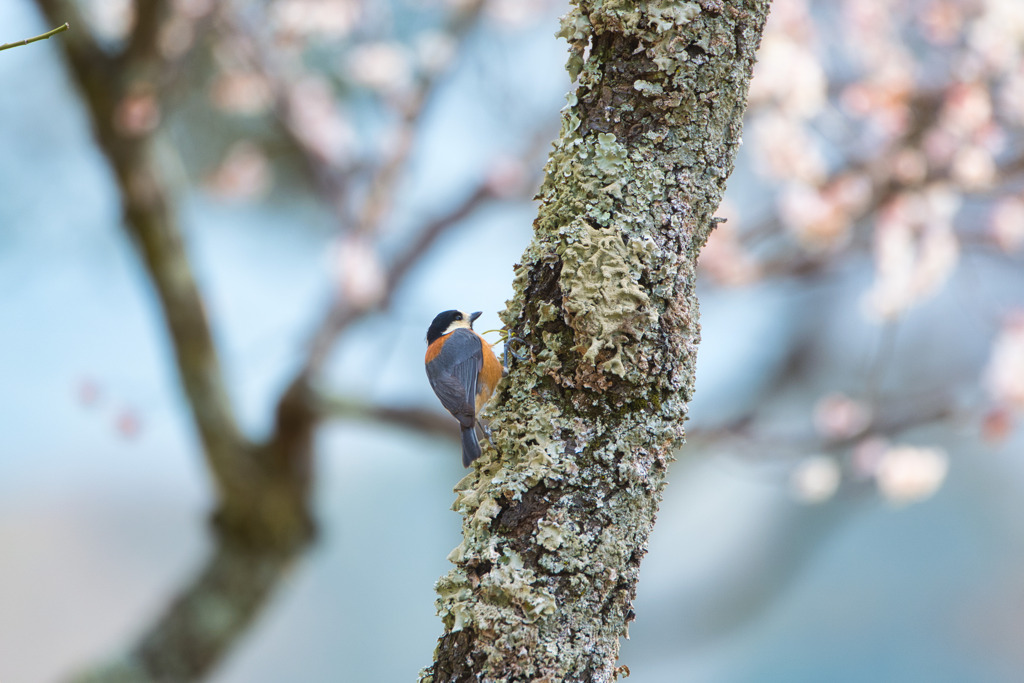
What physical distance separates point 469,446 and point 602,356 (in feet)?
1.33

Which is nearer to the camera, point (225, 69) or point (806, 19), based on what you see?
point (806, 19)

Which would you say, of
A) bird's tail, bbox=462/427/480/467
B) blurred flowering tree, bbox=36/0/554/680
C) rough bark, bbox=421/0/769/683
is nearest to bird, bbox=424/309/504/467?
bird's tail, bbox=462/427/480/467

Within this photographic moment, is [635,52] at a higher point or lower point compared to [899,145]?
lower

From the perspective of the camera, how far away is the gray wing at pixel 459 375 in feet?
4.02

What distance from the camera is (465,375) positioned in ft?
4.18

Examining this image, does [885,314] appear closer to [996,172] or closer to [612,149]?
[996,172]

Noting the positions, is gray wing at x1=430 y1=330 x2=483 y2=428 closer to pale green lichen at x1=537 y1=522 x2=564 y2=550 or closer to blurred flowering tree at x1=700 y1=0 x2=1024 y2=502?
pale green lichen at x1=537 y1=522 x2=564 y2=550

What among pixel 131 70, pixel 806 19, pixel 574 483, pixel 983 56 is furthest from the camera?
pixel 806 19

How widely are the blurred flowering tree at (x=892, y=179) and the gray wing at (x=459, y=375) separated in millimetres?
1768

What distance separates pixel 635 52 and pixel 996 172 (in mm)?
2813

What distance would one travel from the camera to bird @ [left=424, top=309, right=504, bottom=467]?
122 cm

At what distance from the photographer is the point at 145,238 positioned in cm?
303

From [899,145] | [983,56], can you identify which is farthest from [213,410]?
[983,56]

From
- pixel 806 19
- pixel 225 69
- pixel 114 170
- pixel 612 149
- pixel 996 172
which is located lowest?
pixel 612 149
